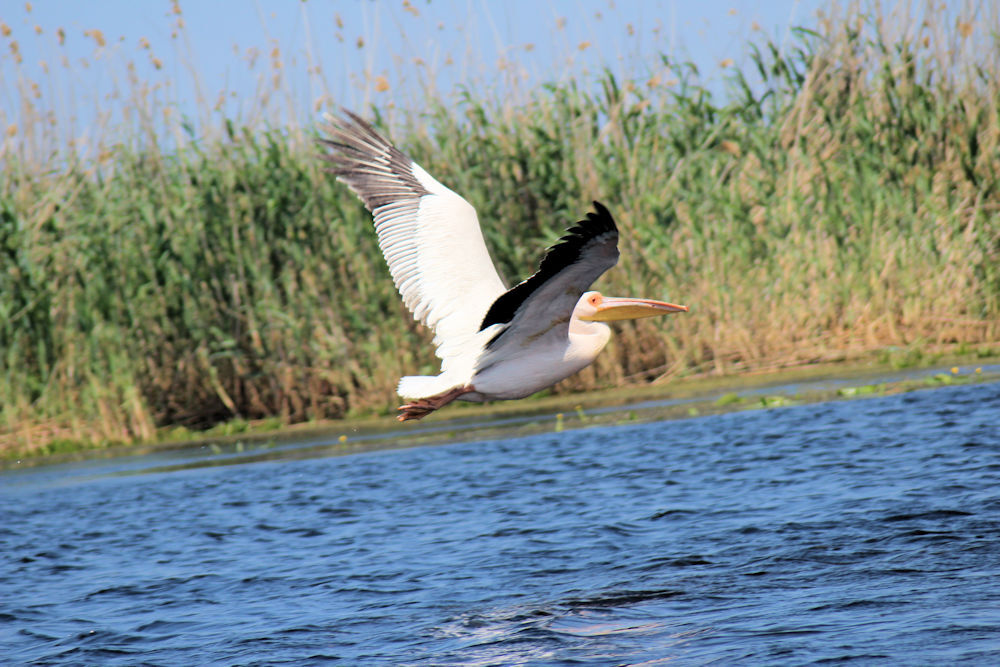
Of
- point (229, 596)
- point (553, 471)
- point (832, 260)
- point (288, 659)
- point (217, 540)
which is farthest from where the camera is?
point (832, 260)

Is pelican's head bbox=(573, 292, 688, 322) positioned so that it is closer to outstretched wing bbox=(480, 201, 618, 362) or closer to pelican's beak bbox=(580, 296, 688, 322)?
pelican's beak bbox=(580, 296, 688, 322)

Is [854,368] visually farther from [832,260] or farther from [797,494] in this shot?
[797,494]

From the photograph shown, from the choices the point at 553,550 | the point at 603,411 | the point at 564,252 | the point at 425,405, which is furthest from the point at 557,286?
the point at 603,411

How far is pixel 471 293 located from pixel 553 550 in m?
1.46

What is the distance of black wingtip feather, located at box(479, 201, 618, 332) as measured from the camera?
445 centimetres

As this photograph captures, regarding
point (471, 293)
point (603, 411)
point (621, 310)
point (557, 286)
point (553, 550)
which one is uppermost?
point (471, 293)

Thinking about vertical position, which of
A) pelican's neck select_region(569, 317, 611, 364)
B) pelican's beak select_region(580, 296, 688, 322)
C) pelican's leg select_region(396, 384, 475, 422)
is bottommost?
pelican's leg select_region(396, 384, 475, 422)

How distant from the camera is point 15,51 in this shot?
11094 millimetres

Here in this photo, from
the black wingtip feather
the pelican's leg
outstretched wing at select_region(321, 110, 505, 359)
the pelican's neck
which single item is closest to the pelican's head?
the pelican's neck

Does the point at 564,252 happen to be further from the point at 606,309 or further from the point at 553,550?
the point at 553,550

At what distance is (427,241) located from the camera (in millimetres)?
6551

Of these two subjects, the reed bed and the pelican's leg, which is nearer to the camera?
the pelican's leg

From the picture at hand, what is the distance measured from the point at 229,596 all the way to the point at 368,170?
8.01 feet

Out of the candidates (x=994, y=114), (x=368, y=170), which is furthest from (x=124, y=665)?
(x=994, y=114)
